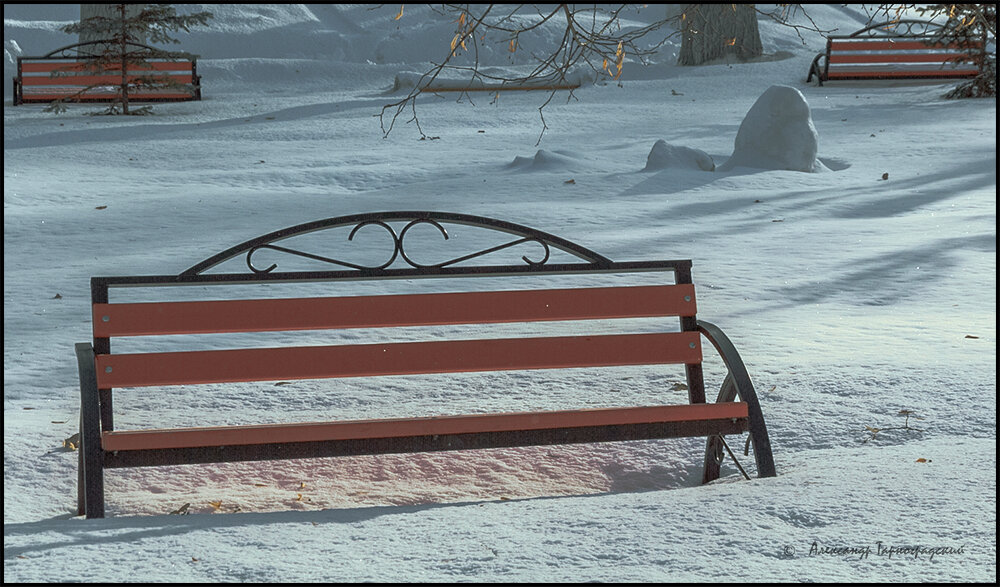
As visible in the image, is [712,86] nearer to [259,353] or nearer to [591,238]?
[591,238]

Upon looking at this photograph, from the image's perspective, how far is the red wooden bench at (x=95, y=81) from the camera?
56.4 ft

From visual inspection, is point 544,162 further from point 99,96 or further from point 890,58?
point 890,58

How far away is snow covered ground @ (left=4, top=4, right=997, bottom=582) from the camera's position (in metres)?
2.72

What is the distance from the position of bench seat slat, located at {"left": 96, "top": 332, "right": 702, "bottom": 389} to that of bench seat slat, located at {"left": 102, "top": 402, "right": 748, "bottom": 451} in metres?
0.25

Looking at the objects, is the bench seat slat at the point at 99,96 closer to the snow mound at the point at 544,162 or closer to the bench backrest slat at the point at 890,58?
the snow mound at the point at 544,162

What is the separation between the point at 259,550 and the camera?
2697 mm

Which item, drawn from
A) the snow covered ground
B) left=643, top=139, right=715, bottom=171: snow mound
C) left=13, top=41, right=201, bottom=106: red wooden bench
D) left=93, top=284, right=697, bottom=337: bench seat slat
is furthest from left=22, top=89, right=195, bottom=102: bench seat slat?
left=93, top=284, right=697, bottom=337: bench seat slat

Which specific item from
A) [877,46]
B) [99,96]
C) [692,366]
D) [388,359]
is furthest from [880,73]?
[388,359]

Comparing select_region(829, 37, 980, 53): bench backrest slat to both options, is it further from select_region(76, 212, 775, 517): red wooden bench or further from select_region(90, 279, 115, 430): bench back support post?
select_region(90, 279, 115, 430): bench back support post

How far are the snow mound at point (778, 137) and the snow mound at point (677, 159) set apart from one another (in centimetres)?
18

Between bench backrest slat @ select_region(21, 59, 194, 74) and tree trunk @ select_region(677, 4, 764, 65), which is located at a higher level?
tree trunk @ select_region(677, 4, 764, 65)

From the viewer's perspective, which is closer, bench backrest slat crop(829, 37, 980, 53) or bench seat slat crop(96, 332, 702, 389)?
bench seat slat crop(96, 332, 702, 389)

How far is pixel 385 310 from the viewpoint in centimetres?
357

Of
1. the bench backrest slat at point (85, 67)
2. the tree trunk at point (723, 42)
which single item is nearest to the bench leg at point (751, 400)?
the bench backrest slat at point (85, 67)
